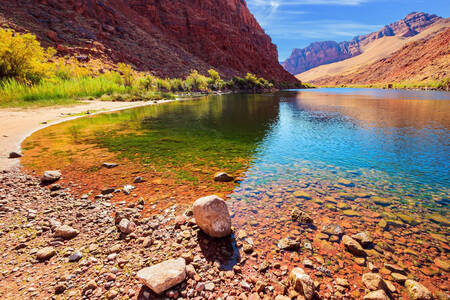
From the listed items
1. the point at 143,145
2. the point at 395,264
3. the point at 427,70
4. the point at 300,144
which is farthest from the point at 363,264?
the point at 427,70

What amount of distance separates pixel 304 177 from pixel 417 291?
531 centimetres

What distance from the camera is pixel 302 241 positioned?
5016mm

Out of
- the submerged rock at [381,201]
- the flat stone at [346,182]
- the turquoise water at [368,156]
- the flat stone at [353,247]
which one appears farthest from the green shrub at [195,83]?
the flat stone at [353,247]

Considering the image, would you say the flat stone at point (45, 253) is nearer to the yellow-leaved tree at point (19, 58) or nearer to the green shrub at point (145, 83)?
the yellow-leaved tree at point (19, 58)

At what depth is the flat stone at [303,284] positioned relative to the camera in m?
3.55

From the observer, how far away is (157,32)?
109m

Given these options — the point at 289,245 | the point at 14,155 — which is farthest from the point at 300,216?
the point at 14,155

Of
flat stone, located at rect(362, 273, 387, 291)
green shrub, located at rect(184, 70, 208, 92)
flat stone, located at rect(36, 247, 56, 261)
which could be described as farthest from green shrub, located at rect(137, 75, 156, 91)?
flat stone, located at rect(362, 273, 387, 291)

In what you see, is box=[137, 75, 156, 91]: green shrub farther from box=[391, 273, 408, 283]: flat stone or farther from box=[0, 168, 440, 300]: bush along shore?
box=[391, 273, 408, 283]: flat stone

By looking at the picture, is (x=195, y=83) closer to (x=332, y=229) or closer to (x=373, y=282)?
(x=332, y=229)

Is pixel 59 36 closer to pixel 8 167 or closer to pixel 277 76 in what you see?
pixel 8 167

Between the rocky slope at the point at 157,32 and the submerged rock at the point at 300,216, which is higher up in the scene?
the rocky slope at the point at 157,32

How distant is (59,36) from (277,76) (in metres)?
148

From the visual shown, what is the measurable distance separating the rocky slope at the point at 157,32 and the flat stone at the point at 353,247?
77.4 meters
